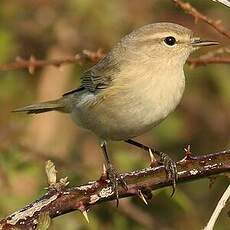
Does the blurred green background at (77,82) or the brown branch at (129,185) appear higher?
the blurred green background at (77,82)

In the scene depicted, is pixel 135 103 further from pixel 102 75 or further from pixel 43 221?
pixel 43 221

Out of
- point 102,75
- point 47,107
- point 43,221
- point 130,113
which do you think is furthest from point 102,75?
point 43,221

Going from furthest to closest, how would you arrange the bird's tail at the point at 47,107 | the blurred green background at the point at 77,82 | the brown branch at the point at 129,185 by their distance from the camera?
the blurred green background at the point at 77,82 < the bird's tail at the point at 47,107 < the brown branch at the point at 129,185

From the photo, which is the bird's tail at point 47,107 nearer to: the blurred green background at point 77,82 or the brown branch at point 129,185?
the blurred green background at point 77,82

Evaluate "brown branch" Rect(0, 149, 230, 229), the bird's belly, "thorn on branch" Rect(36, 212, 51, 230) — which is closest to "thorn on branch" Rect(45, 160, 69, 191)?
"brown branch" Rect(0, 149, 230, 229)

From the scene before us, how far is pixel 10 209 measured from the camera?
5602 mm

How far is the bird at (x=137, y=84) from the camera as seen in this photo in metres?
5.25

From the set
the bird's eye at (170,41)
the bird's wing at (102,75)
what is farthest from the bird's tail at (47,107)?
the bird's eye at (170,41)

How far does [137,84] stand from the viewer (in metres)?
5.34

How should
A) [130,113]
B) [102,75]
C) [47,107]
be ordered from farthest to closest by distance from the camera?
[47,107] → [102,75] → [130,113]

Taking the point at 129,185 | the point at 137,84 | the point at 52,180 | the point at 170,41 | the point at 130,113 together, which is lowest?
the point at 129,185

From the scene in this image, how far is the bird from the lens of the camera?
5254 mm

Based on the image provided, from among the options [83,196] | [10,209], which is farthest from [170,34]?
[83,196]

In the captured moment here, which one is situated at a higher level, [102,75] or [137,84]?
[102,75]
